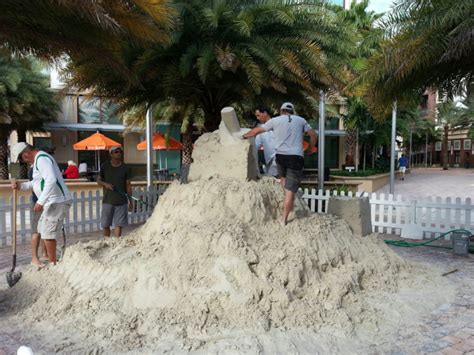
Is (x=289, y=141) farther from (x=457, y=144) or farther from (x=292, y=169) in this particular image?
(x=457, y=144)

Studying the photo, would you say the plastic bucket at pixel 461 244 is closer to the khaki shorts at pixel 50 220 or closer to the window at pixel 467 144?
the khaki shorts at pixel 50 220

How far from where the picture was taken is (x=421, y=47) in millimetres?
6609

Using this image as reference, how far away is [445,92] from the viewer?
880 centimetres

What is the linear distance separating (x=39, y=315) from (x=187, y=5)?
5232 millimetres

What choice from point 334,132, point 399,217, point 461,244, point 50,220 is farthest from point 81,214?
point 334,132

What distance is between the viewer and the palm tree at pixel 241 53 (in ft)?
22.5

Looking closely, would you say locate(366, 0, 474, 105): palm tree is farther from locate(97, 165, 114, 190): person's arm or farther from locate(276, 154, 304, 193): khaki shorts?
locate(97, 165, 114, 190): person's arm

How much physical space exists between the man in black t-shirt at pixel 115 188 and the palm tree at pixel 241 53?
1394mm

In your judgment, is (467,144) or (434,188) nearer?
(434,188)

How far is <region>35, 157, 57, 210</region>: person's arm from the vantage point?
5094 millimetres

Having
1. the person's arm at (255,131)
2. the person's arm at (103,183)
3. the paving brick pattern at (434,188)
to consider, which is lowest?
the paving brick pattern at (434,188)

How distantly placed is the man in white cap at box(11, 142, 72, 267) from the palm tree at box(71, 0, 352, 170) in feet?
7.18

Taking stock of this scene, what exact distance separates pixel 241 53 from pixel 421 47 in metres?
2.93

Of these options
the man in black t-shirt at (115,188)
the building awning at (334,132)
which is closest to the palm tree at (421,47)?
the man in black t-shirt at (115,188)
